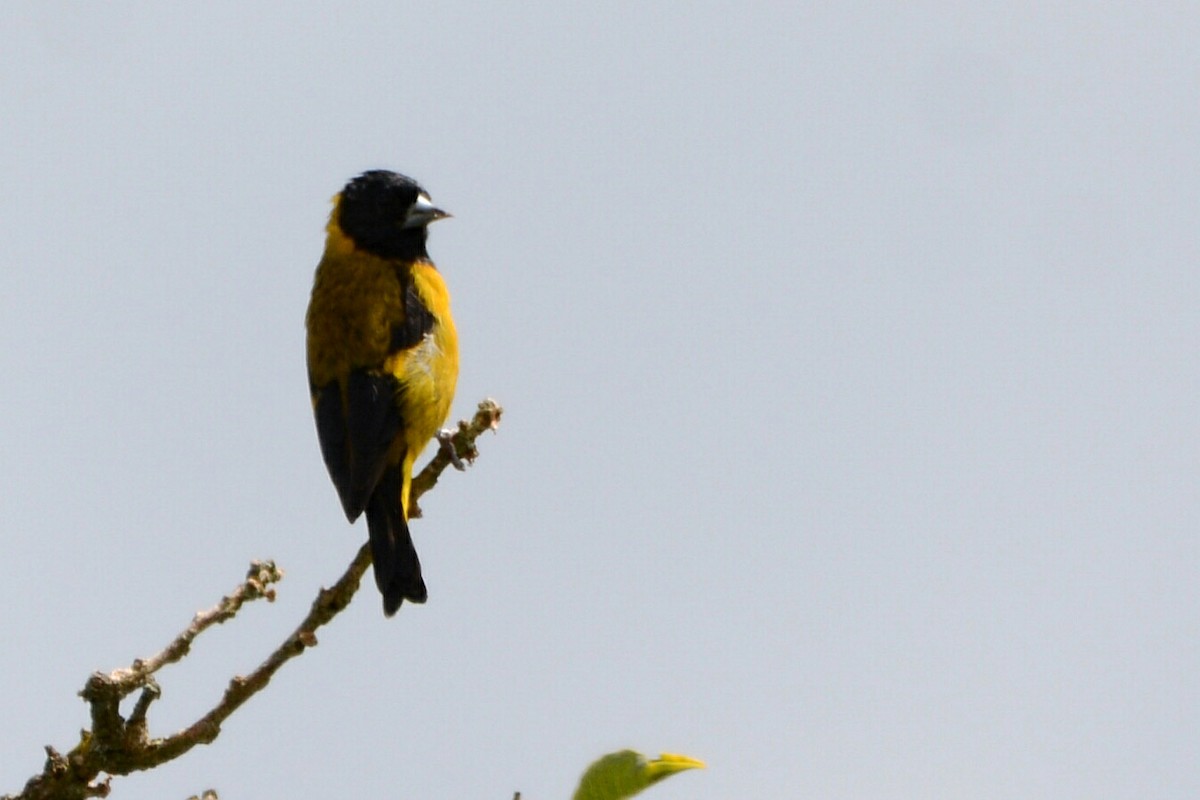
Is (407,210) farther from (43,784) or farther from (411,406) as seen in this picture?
(43,784)

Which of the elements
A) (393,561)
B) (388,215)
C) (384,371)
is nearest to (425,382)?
(384,371)

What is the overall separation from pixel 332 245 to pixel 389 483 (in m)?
1.95

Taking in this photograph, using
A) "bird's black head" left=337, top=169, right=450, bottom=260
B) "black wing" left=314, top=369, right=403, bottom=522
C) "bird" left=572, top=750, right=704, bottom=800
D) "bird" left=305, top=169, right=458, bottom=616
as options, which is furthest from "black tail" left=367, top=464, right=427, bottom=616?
"bird" left=572, top=750, right=704, bottom=800

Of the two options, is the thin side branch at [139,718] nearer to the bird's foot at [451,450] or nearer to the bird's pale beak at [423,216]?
the bird's foot at [451,450]

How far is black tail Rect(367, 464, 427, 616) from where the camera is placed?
18.7 ft

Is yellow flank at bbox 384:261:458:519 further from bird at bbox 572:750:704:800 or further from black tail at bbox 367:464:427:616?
bird at bbox 572:750:704:800

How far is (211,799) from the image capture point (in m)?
3.18

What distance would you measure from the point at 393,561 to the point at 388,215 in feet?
7.92

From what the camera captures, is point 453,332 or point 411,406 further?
point 453,332

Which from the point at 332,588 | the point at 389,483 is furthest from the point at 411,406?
the point at 332,588

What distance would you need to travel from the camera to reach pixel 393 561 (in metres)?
5.79

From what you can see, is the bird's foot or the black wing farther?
the black wing

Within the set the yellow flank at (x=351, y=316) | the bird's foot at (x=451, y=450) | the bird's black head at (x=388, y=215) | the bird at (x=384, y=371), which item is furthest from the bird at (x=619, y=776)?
the bird's black head at (x=388, y=215)

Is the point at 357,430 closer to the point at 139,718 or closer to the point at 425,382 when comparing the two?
the point at 425,382
